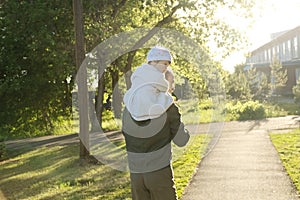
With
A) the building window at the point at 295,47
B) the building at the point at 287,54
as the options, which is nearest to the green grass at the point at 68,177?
the building at the point at 287,54

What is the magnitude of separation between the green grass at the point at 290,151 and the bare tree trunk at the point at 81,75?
16.5 ft

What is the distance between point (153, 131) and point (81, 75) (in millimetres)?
8127

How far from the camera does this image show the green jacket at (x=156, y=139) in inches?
159

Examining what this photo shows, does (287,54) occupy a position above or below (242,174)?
above

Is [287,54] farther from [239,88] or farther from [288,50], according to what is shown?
[239,88]

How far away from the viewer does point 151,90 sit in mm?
4105

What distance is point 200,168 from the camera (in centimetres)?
1019

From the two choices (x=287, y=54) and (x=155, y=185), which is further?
(x=287, y=54)

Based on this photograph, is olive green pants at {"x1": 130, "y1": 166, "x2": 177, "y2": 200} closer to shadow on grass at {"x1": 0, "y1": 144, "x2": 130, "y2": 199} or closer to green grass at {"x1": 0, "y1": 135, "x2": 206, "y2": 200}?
green grass at {"x1": 0, "y1": 135, "x2": 206, "y2": 200}

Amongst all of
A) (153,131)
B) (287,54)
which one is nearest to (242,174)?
(153,131)

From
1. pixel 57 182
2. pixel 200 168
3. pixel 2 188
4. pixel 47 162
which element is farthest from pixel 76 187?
pixel 47 162

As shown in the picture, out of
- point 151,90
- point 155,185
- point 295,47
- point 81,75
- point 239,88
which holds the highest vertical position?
point 295,47

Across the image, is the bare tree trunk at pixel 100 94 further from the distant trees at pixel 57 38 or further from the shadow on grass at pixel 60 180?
the shadow on grass at pixel 60 180

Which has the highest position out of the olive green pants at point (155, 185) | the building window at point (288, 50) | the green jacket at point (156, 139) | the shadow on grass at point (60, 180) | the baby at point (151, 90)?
the building window at point (288, 50)
